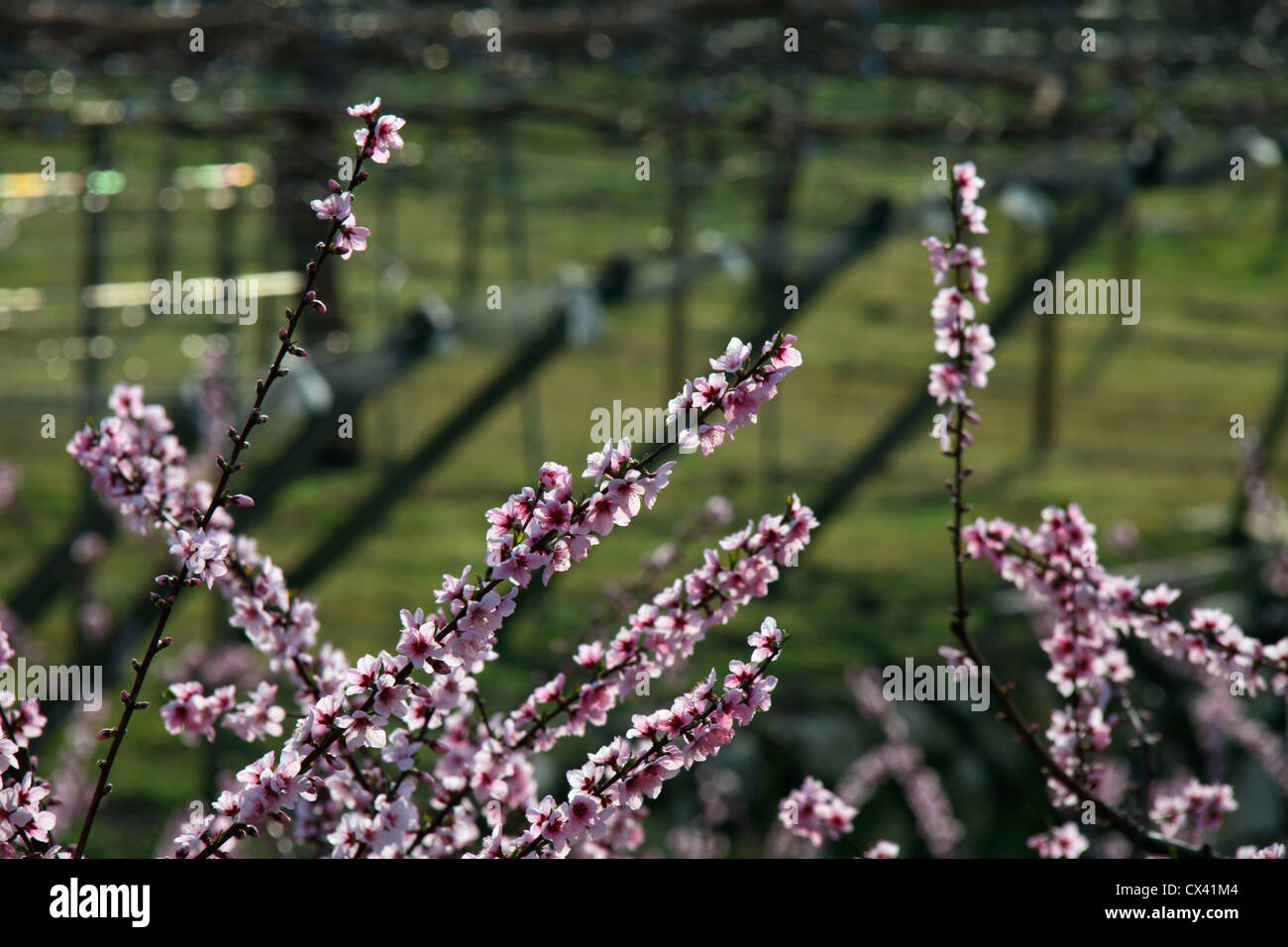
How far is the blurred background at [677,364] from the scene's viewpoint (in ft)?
16.6

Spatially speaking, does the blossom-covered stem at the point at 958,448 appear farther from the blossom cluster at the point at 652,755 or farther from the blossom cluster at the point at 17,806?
the blossom cluster at the point at 17,806

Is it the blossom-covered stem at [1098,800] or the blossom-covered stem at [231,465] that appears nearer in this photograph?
the blossom-covered stem at [231,465]

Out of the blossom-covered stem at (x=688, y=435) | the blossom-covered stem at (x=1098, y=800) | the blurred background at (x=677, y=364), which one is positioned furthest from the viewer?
the blurred background at (x=677, y=364)

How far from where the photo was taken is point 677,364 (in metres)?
9.50

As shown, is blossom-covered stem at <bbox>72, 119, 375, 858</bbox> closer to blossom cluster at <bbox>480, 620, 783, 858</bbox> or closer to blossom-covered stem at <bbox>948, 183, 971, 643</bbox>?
blossom cluster at <bbox>480, 620, 783, 858</bbox>

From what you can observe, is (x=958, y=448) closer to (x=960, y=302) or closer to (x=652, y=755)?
(x=960, y=302)

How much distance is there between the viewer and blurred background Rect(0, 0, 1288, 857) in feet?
16.6

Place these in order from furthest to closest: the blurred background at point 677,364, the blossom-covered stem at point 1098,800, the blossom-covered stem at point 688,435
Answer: the blurred background at point 677,364 → the blossom-covered stem at point 1098,800 → the blossom-covered stem at point 688,435

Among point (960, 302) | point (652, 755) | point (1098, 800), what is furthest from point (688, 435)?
point (1098, 800)

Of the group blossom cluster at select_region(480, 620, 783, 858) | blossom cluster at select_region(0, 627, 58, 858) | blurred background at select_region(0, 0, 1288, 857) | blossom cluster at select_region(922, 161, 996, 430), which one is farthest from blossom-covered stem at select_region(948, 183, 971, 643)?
blossom cluster at select_region(0, 627, 58, 858)

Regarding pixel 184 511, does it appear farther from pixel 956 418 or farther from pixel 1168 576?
pixel 1168 576

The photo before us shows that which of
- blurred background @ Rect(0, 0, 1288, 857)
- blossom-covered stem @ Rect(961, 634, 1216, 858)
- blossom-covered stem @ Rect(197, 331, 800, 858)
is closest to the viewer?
blossom-covered stem @ Rect(197, 331, 800, 858)

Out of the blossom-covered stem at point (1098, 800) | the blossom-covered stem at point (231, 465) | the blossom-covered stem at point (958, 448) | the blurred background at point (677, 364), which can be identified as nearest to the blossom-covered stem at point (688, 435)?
the blossom-covered stem at point (231, 465)

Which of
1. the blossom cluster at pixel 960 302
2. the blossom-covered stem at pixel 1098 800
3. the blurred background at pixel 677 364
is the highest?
the blurred background at pixel 677 364
